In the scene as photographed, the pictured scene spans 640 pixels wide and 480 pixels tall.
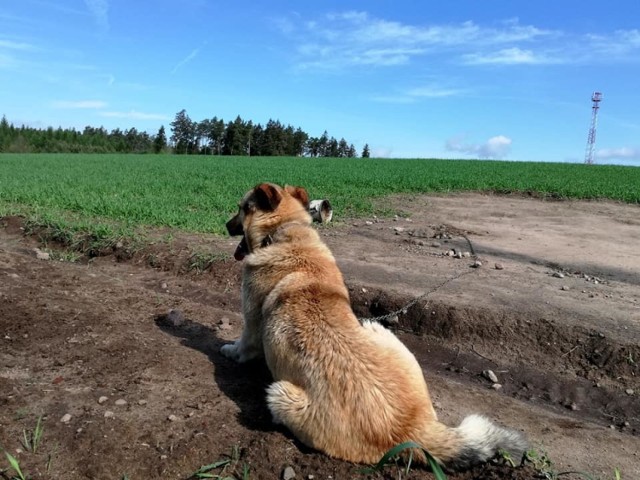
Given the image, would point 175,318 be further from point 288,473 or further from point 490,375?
point 490,375

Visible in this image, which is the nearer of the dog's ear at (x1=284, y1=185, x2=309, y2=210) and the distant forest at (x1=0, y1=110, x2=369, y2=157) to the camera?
the dog's ear at (x1=284, y1=185, x2=309, y2=210)

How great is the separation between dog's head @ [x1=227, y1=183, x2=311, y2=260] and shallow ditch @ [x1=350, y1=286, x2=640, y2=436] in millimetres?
2439

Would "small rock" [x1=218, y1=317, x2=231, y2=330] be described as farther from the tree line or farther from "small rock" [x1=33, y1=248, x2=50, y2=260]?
the tree line

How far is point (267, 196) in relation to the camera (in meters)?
4.49

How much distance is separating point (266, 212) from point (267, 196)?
0.57ft

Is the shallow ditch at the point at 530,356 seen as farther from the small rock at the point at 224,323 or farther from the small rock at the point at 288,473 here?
the small rock at the point at 288,473

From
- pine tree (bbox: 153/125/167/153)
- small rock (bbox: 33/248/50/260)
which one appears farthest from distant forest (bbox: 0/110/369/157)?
small rock (bbox: 33/248/50/260)

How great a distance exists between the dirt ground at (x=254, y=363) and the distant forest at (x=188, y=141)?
93988 mm

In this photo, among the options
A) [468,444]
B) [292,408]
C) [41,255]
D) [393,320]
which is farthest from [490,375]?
[41,255]

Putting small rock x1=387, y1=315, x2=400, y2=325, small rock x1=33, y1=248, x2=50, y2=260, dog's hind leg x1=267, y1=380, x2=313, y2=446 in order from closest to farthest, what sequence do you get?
dog's hind leg x1=267, y1=380, x2=313, y2=446, small rock x1=387, y1=315, x2=400, y2=325, small rock x1=33, y1=248, x2=50, y2=260

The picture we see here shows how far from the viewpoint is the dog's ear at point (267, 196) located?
448 centimetres

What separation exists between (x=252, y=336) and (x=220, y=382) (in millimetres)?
478

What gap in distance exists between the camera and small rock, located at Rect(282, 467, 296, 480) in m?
2.91

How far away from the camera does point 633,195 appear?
2078 cm
